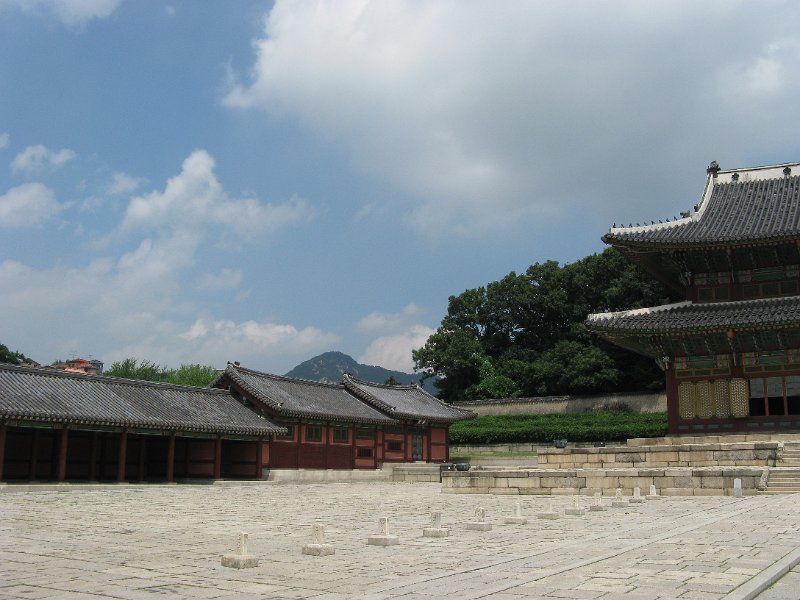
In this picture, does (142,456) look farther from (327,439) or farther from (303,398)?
(327,439)

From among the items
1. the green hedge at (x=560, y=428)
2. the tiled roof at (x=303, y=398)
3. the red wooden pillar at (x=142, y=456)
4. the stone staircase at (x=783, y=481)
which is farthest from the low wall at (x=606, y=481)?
the green hedge at (x=560, y=428)

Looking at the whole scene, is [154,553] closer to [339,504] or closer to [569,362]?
[339,504]

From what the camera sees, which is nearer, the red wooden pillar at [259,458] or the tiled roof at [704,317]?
the tiled roof at [704,317]

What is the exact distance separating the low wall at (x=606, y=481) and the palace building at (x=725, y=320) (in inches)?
387

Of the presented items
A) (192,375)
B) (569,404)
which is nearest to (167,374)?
(192,375)

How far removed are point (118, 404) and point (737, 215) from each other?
2927cm

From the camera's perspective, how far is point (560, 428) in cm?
5241

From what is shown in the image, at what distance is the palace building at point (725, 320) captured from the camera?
31.1m

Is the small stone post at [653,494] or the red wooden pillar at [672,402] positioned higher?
the red wooden pillar at [672,402]

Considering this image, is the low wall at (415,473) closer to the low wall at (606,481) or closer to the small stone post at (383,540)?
the low wall at (606,481)

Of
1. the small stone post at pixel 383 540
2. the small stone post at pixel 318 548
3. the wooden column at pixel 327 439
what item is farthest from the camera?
the wooden column at pixel 327 439

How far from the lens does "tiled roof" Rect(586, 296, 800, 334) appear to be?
29844 millimetres

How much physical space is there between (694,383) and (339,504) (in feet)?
57.3

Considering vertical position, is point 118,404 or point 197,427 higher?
point 118,404
